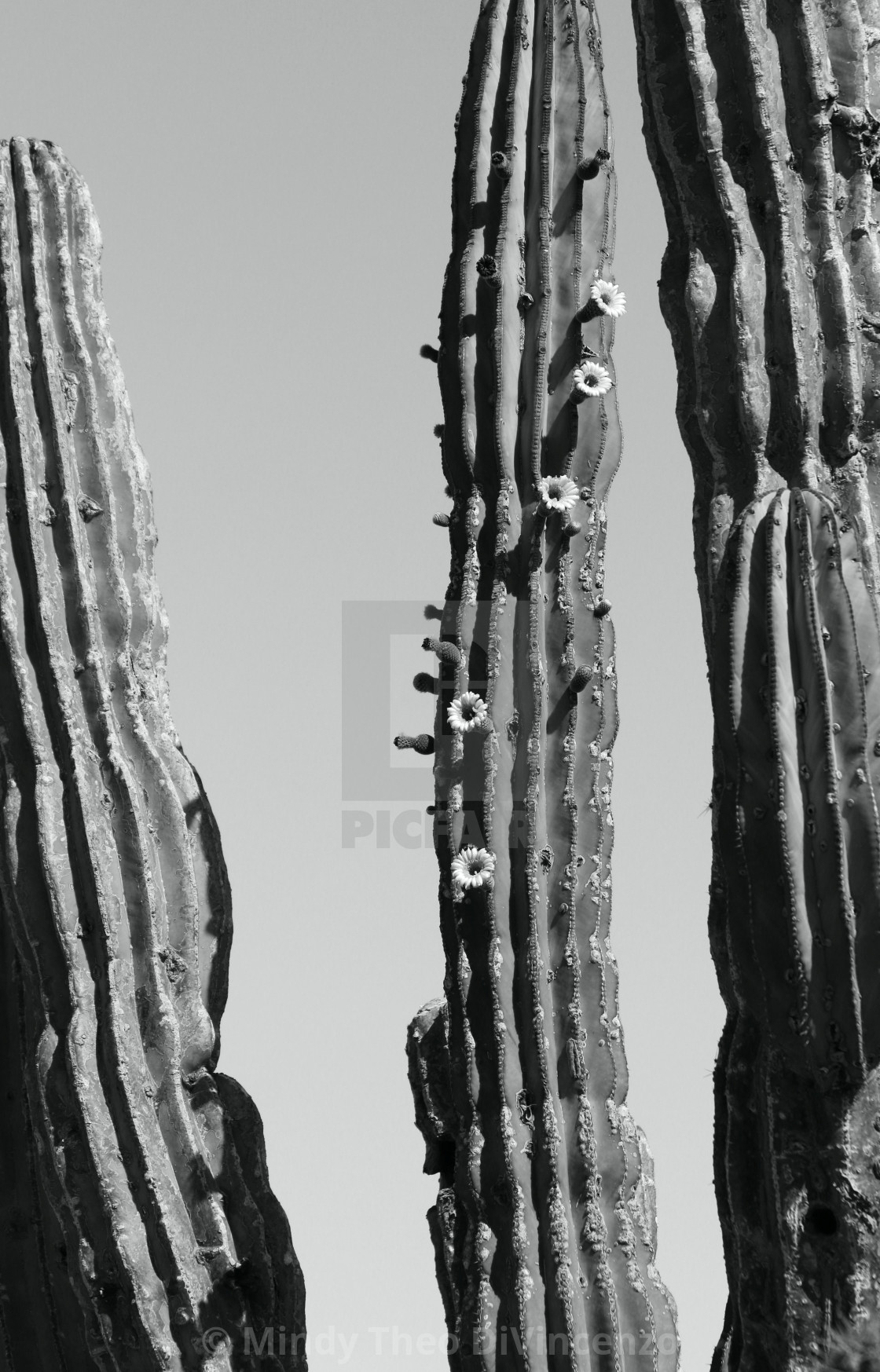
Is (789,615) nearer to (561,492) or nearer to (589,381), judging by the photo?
(561,492)

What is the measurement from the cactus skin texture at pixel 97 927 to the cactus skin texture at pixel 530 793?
78 cm

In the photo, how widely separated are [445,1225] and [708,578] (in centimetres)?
176

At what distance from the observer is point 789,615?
16.4 ft

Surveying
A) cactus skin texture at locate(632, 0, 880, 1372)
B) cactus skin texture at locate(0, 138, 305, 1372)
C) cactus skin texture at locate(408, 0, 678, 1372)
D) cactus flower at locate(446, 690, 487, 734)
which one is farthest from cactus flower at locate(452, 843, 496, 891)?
cactus skin texture at locate(0, 138, 305, 1372)

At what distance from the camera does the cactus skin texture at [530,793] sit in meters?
5.32

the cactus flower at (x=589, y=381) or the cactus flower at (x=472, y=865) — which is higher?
the cactus flower at (x=589, y=381)

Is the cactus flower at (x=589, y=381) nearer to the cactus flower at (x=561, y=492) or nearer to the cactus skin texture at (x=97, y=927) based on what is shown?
the cactus flower at (x=561, y=492)

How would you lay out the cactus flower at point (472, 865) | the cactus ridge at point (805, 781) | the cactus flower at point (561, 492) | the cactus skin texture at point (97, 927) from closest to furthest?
the cactus ridge at point (805, 781) < the cactus flower at point (472, 865) < the cactus flower at point (561, 492) < the cactus skin texture at point (97, 927)

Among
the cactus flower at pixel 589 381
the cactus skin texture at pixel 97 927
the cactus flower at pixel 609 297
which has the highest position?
the cactus flower at pixel 609 297

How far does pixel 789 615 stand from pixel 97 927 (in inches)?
91.5

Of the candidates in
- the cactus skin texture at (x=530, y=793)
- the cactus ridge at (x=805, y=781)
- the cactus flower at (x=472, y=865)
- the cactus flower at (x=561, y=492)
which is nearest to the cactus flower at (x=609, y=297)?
the cactus skin texture at (x=530, y=793)

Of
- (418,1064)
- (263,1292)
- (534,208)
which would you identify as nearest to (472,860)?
(418,1064)

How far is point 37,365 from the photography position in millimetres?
6793

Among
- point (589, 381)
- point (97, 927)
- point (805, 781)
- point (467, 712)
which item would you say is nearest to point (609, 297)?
point (589, 381)
